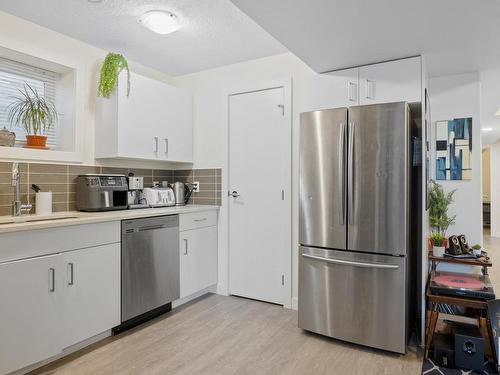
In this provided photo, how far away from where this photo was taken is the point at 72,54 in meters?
2.92

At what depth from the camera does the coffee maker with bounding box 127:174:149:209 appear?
10.7 feet

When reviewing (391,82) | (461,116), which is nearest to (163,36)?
(391,82)

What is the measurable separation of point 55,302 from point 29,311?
0.16 meters

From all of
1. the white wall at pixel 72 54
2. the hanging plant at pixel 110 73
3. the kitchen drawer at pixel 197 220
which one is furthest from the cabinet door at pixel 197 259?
the hanging plant at pixel 110 73

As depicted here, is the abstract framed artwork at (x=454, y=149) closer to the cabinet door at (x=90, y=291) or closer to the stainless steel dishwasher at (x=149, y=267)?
the stainless steel dishwasher at (x=149, y=267)

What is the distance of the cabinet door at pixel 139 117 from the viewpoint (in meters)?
2.97

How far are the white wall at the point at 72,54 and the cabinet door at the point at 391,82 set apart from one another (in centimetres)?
236

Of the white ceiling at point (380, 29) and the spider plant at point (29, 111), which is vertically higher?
the white ceiling at point (380, 29)

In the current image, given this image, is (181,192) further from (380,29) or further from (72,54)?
(380,29)

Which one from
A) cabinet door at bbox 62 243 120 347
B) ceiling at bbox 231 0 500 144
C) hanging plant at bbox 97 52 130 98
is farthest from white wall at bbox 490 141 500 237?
cabinet door at bbox 62 243 120 347

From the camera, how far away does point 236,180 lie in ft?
11.5

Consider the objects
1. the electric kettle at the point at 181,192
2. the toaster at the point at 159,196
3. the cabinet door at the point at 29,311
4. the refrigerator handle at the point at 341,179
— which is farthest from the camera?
the electric kettle at the point at 181,192

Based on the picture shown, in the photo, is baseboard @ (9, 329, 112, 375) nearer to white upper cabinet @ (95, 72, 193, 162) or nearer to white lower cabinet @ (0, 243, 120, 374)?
white lower cabinet @ (0, 243, 120, 374)

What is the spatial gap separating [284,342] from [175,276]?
1.15 m
